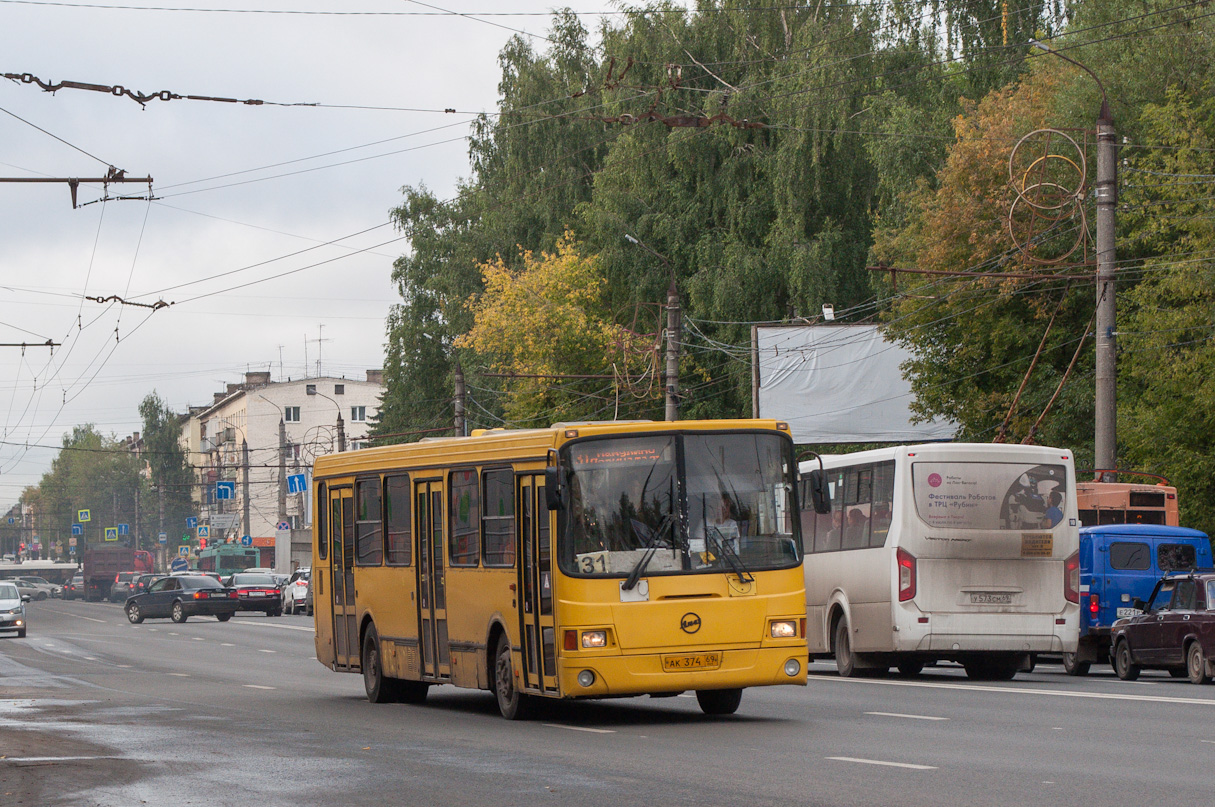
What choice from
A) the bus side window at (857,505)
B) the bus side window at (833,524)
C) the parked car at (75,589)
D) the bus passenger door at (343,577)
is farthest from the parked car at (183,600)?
the parked car at (75,589)

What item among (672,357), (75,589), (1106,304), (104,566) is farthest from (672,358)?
(75,589)

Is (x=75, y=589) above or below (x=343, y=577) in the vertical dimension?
below

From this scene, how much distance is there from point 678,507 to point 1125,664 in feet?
34.4

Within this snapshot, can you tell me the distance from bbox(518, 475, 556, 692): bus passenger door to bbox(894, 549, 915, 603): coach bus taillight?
704 centimetres

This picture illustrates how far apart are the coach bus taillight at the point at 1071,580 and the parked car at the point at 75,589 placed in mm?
102591

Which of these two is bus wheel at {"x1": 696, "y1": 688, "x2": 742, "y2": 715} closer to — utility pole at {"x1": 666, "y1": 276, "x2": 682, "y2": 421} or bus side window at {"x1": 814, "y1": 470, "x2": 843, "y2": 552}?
bus side window at {"x1": 814, "y1": 470, "x2": 843, "y2": 552}

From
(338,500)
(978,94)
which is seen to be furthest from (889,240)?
(338,500)

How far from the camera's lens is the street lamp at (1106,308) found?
92.8ft

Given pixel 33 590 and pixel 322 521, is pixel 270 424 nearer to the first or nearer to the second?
pixel 33 590

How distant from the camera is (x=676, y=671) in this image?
15.0 metres

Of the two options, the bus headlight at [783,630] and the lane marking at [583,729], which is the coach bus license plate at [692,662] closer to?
the bus headlight at [783,630]

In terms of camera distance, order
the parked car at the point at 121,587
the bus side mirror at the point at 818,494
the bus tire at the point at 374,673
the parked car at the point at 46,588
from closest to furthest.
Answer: the bus side mirror at the point at 818,494
the bus tire at the point at 374,673
the parked car at the point at 121,587
the parked car at the point at 46,588

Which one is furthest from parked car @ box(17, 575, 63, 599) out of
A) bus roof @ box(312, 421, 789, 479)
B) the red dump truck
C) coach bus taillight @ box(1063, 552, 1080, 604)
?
coach bus taillight @ box(1063, 552, 1080, 604)

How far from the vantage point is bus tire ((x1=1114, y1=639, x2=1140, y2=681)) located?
76.2 feet
